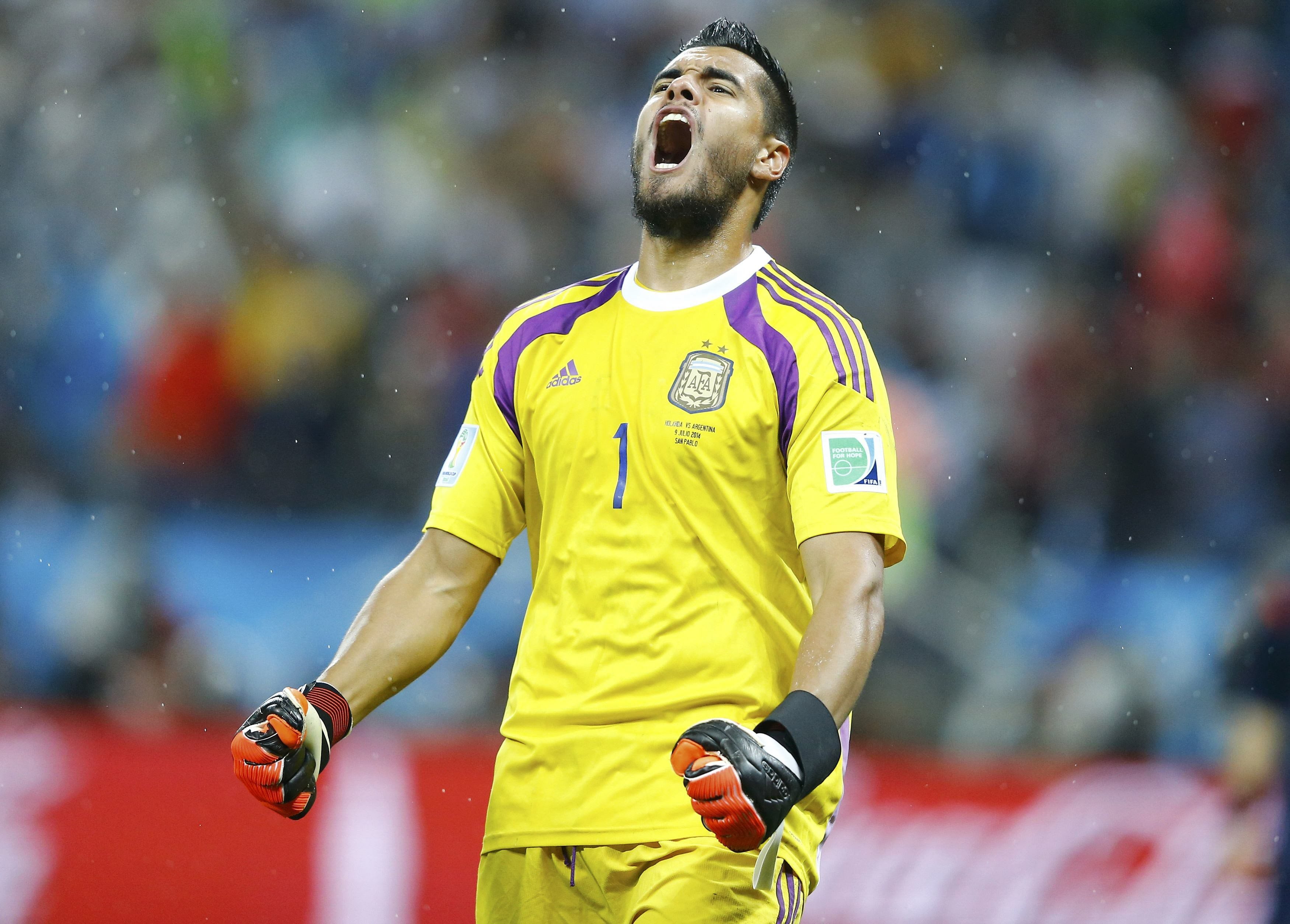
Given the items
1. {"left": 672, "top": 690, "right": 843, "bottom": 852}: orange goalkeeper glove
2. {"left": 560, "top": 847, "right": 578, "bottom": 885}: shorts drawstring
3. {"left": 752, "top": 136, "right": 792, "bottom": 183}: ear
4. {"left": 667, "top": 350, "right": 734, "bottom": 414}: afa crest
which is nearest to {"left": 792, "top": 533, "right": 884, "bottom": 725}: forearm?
{"left": 672, "top": 690, "right": 843, "bottom": 852}: orange goalkeeper glove

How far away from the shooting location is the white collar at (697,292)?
328 cm

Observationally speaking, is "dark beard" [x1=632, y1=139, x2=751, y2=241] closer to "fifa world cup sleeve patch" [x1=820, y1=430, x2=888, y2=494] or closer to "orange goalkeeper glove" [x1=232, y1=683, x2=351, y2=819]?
"fifa world cup sleeve patch" [x1=820, y1=430, x2=888, y2=494]

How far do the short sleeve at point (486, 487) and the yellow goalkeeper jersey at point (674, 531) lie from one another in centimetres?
8

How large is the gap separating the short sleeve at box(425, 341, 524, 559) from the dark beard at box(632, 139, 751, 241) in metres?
0.47

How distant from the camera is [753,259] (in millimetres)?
3375

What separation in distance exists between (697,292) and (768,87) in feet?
1.79

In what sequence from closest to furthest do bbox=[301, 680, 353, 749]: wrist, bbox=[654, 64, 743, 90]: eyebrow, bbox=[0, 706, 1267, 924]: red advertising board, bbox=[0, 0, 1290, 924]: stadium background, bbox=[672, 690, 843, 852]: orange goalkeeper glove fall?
bbox=[672, 690, 843, 852]: orange goalkeeper glove, bbox=[301, 680, 353, 749]: wrist, bbox=[654, 64, 743, 90]: eyebrow, bbox=[0, 706, 1267, 924]: red advertising board, bbox=[0, 0, 1290, 924]: stadium background

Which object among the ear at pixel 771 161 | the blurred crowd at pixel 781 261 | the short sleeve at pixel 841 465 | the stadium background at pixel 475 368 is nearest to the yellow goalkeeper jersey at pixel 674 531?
the short sleeve at pixel 841 465

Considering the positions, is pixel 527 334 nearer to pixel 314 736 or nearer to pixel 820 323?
pixel 820 323

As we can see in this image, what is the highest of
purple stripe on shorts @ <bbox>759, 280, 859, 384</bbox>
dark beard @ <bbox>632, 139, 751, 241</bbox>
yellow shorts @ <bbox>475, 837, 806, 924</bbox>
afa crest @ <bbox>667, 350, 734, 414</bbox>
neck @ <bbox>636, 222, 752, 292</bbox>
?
dark beard @ <bbox>632, 139, 751, 241</bbox>

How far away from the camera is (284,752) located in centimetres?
283

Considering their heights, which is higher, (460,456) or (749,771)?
(460,456)

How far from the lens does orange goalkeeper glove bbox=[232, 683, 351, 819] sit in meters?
2.81

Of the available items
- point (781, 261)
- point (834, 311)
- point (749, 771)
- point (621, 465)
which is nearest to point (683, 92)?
point (834, 311)
